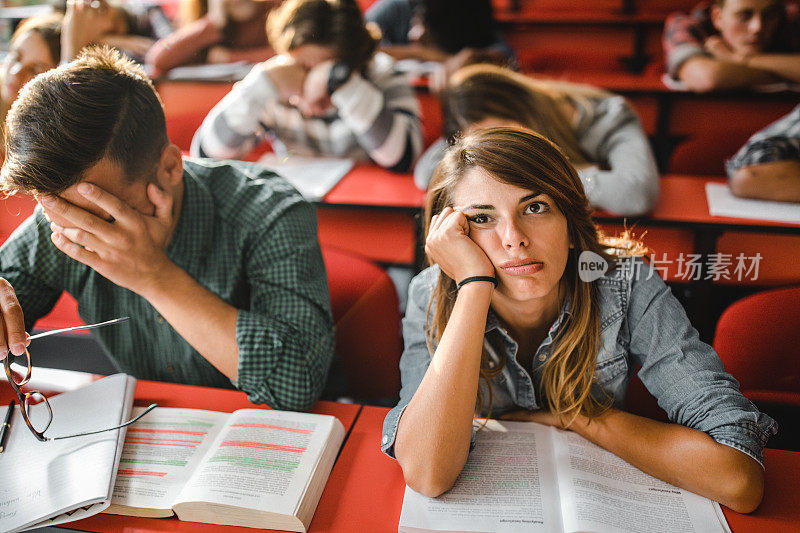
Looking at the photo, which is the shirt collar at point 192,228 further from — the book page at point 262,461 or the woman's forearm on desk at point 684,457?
the woman's forearm on desk at point 684,457

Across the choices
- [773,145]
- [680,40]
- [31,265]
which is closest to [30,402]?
[31,265]

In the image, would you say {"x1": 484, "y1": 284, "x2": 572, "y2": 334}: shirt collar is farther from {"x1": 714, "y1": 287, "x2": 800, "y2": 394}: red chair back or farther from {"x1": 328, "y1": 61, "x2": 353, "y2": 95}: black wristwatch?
{"x1": 328, "y1": 61, "x2": 353, "y2": 95}: black wristwatch

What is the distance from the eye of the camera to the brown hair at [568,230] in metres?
0.86

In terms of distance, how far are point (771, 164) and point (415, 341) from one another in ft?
2.09

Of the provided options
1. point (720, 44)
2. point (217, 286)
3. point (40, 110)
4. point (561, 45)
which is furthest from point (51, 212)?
point (561, 45)

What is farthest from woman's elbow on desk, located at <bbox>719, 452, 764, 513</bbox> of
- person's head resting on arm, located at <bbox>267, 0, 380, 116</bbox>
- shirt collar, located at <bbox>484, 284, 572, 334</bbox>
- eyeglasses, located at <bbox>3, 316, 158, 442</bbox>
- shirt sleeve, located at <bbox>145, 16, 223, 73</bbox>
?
shirt sleeve, located at <bbox>145, 16, 223, 73</bbox>

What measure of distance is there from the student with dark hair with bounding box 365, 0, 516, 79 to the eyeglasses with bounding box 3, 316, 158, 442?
5.67 feet

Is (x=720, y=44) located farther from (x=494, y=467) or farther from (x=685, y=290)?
(x=494, y=467)

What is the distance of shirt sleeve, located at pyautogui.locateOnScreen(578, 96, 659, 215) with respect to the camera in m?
1.01

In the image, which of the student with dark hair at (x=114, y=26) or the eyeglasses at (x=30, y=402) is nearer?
the eyeglasses at (x=30, y=402)

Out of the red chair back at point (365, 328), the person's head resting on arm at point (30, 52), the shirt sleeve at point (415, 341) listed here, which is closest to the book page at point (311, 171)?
the red chair back at point (365, 328)

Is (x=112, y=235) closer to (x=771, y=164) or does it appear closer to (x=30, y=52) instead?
(x=30, y=52)

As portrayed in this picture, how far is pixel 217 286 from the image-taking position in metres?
1.14

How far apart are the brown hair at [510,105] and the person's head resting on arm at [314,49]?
→ 308mm
